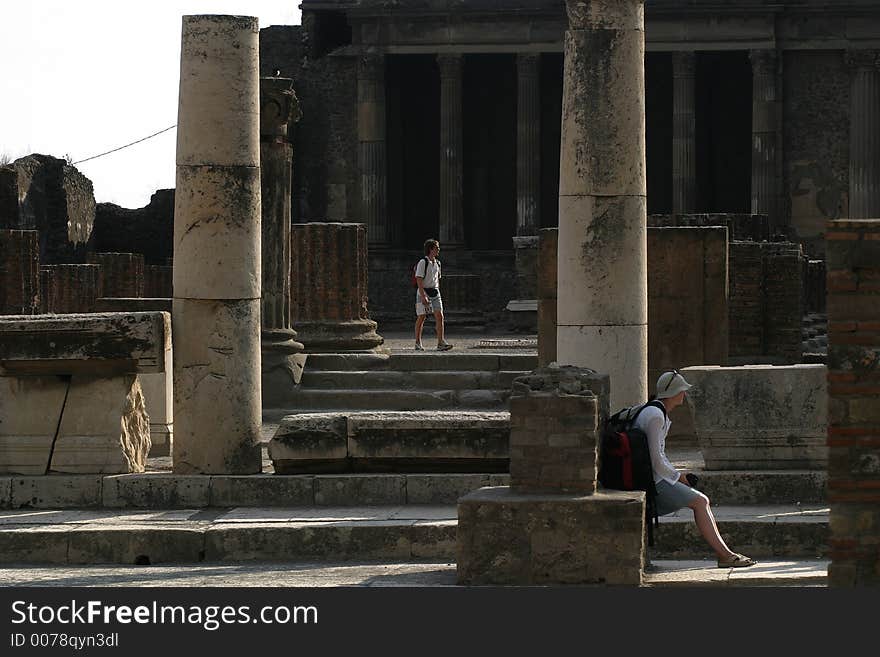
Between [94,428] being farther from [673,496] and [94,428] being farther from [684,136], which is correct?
[684,136]

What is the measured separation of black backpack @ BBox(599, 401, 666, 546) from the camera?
9484 millimetres

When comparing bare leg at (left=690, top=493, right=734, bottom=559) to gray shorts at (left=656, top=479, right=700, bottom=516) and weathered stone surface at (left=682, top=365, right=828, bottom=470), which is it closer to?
gray shorts at (left=656, top=479, right=700, bottom=516)

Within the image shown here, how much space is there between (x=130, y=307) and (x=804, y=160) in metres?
21.3

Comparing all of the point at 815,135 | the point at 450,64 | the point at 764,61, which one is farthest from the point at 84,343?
the point at 815,135

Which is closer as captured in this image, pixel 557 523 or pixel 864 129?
pixel 557 523

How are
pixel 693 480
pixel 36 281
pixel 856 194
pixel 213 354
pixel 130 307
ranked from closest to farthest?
pixel 693 480, pixel 213 354, pixel 130 307, pixel 36 281, pixel 856 194

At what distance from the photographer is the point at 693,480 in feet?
31.8

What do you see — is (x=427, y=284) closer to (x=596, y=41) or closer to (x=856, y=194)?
(x=596, y=41)

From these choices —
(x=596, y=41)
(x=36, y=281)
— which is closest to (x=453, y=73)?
(x=36, y=281)

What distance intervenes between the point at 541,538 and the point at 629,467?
0.69 meters

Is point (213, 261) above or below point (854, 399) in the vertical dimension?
above

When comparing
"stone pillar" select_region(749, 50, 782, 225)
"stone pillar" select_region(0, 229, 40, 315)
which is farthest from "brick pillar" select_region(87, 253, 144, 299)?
"stone pillar" select_region(749, 50, 782, 225)

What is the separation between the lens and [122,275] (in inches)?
1119

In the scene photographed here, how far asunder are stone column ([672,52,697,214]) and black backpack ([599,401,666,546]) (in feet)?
90.9
